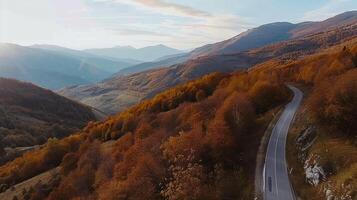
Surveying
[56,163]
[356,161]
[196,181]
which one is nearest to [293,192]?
[356,161]

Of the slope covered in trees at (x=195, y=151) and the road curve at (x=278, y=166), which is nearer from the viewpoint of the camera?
the road curve at (x=278, y=166)

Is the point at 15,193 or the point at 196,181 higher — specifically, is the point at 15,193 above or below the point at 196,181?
below

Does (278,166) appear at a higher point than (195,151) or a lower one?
lower

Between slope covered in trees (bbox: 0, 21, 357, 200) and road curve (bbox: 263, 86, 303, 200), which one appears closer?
road curve (bbox: 263, 86, 303, 200)

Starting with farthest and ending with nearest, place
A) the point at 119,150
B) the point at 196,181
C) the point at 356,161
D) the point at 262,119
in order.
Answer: the point at 119,150, the point at 262,119, the point at 196,181, the point at 356,161

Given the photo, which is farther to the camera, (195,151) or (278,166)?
(195,151)

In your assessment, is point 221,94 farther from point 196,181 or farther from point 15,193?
point 196,181

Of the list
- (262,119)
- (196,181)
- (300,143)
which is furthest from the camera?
(262,119)

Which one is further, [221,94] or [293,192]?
[221,94]
